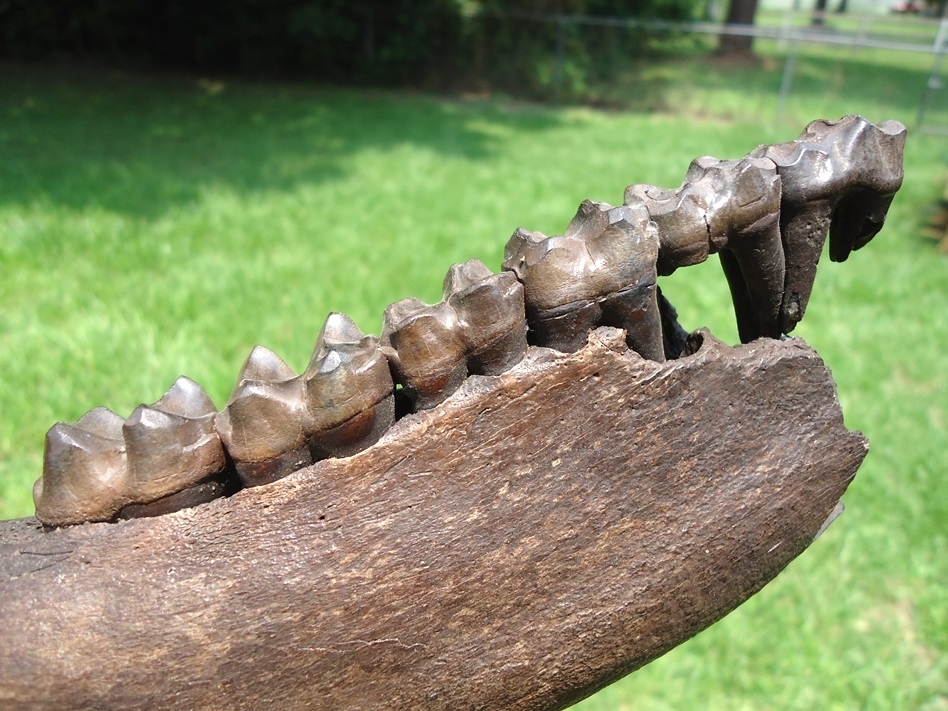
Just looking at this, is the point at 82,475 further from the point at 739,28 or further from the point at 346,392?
the point at 739,28

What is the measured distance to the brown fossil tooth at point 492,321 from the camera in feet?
2.38

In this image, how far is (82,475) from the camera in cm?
72

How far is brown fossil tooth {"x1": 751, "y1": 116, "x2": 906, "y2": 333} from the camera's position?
79 centimetres

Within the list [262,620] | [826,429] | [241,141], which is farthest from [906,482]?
A: [241,141]

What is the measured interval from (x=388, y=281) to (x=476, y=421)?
311 cm

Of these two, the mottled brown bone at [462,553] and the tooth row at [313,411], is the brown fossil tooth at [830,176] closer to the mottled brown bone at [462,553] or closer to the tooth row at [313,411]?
the mottled brown bone at [462,553]

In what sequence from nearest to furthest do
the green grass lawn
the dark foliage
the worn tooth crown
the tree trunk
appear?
1. the worn tooth crown
2. the green grass lawn
3. the dark foliage
4. the tree trunk

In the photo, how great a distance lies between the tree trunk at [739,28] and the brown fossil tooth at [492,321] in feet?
36.6

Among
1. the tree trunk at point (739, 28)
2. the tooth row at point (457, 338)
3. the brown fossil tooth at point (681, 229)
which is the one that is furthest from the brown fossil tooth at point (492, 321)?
the tree trunk at point (739, 28)

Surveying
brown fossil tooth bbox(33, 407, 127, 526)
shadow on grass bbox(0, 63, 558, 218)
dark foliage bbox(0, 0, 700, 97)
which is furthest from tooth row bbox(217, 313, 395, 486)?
dark foliage bbox(0, 0, 700, 97)

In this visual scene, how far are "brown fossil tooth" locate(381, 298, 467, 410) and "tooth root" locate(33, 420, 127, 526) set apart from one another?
0.27 meters

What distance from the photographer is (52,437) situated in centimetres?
72

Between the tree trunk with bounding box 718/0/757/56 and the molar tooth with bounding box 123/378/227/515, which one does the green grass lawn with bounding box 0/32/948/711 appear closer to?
the molar tooth with bounding box 123/378/227/515

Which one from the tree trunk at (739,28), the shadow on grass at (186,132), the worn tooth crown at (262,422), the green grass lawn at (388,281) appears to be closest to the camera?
the worn tooth crown at (262,422)
